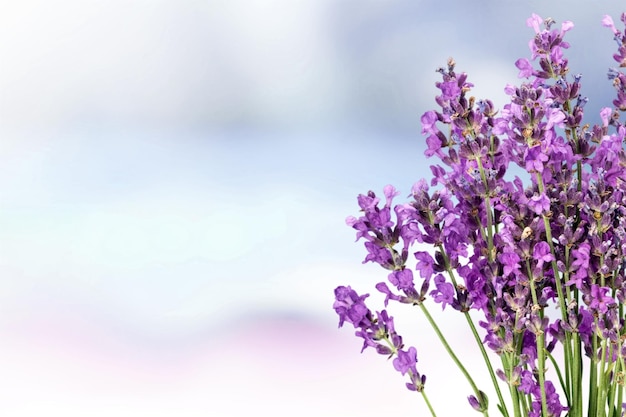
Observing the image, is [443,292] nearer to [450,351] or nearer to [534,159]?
[450,351]

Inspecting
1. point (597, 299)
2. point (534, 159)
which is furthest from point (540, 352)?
point (534, 159)

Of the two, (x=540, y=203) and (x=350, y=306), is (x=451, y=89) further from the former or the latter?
(x=350, y=306)

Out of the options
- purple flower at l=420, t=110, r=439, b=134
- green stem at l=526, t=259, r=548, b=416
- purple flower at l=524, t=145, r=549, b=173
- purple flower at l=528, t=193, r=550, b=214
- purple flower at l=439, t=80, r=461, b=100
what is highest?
purple flower at l=439, t=80, r=461, b=100

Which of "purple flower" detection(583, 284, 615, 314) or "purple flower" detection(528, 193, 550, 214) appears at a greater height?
"purple flower" detection(528, 193, 550, 214)

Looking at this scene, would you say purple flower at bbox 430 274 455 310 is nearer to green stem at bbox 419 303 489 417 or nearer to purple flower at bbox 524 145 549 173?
Answer: green stem at bbox 419 303 489 417

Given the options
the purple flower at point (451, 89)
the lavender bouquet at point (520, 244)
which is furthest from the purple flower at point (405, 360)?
the purple flower at point (451, 89)

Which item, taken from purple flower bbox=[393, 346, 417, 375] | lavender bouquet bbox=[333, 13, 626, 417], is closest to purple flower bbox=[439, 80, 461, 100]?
lavender bouquet bbox=[333, 13, 626, 417]

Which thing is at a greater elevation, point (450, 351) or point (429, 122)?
point (429, 122)

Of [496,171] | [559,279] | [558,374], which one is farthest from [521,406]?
[496,171]

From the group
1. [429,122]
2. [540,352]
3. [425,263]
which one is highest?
[429,122]

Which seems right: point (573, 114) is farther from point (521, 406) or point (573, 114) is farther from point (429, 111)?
point (521, 406)
